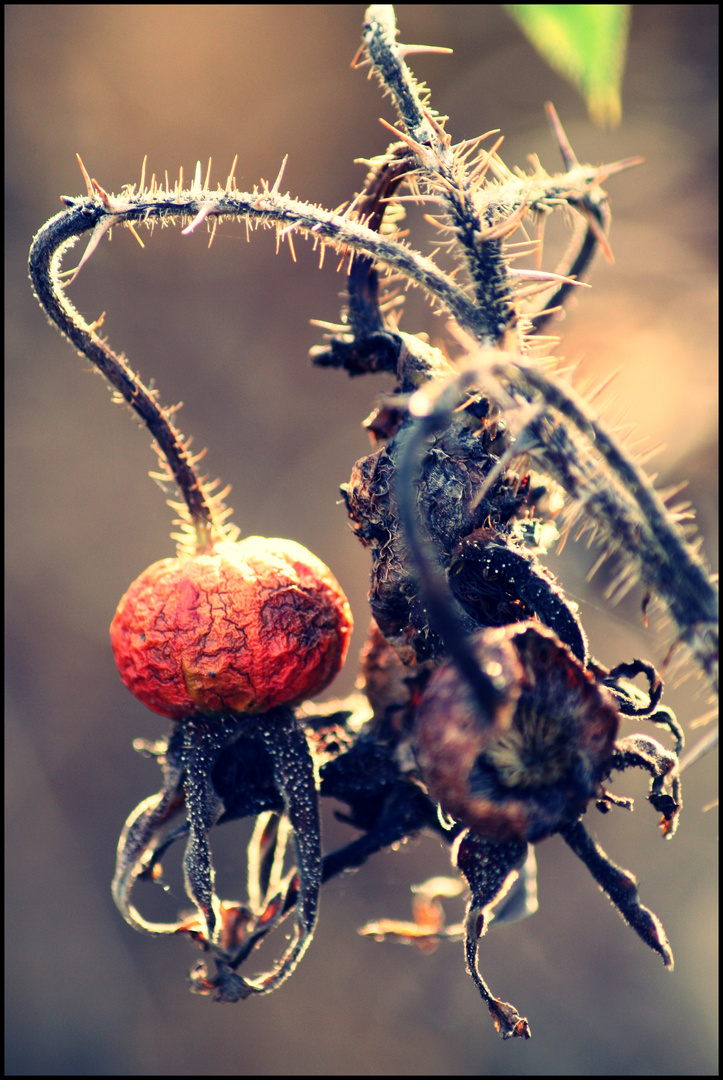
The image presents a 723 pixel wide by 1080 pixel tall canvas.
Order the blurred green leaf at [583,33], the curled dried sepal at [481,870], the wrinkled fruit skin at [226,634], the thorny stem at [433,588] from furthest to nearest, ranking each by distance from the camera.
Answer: the blurred green leaf at [583,33] → the wrinkled fruit skin at [226,634] → the curled dried sepal at [481,870] → the thorny stem at [433,588]

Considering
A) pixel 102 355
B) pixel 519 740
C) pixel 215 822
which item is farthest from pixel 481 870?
pixel 102 355

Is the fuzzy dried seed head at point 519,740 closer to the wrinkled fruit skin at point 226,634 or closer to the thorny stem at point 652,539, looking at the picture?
the thorny stem at point 652,539

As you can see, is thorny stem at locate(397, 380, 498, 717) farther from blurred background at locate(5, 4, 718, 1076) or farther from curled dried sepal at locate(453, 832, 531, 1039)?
blurred background at locate(5, 4, 718, 1076)

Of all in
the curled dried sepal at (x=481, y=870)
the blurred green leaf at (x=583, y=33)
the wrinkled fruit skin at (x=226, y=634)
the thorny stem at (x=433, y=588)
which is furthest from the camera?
the blurred green leaf at (x=583, y=33)

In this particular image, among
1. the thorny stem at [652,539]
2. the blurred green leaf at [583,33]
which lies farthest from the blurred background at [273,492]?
the thorny stem at [652,539]

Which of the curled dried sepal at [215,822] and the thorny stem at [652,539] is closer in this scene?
the thorny stem at [652,539]

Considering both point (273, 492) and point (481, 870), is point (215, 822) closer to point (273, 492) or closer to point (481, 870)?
point (481, 870)

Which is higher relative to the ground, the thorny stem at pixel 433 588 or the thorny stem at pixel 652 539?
the thorny stem at pixel 652 539

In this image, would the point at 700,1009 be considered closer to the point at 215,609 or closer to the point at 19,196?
the point at 215,609
